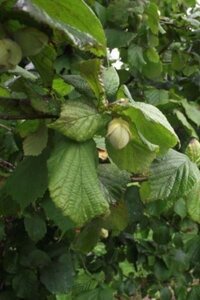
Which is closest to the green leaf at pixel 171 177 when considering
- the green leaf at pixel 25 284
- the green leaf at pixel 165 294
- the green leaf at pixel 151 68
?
the green leaf at pixel 151 68

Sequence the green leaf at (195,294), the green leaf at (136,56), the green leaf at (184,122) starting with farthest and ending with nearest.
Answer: the green leaf at (195,294) < the green leaf at (136,56) < the green leaf at (184,122)

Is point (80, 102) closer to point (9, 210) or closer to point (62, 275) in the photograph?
point (9, 210)

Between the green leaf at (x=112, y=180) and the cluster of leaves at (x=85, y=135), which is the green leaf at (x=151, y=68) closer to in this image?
the cluster of leaves at (x=85, y=135)

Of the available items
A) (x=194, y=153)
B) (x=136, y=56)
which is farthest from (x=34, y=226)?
(x=194, y=153)

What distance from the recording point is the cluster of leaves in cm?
62

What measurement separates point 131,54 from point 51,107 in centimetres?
83

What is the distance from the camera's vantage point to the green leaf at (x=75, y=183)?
62cm

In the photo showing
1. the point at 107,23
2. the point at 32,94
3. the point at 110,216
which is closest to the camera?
the point at 32,94

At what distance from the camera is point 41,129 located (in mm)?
710

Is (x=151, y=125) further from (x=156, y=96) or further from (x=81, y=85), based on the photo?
(x=156, y=96)

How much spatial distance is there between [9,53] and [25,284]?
1.33m

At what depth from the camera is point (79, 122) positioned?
631 mm

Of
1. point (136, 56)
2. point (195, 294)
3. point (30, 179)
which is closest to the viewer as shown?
point (30, 179)

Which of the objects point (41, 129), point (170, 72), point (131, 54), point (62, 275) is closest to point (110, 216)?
point (41, 129)
